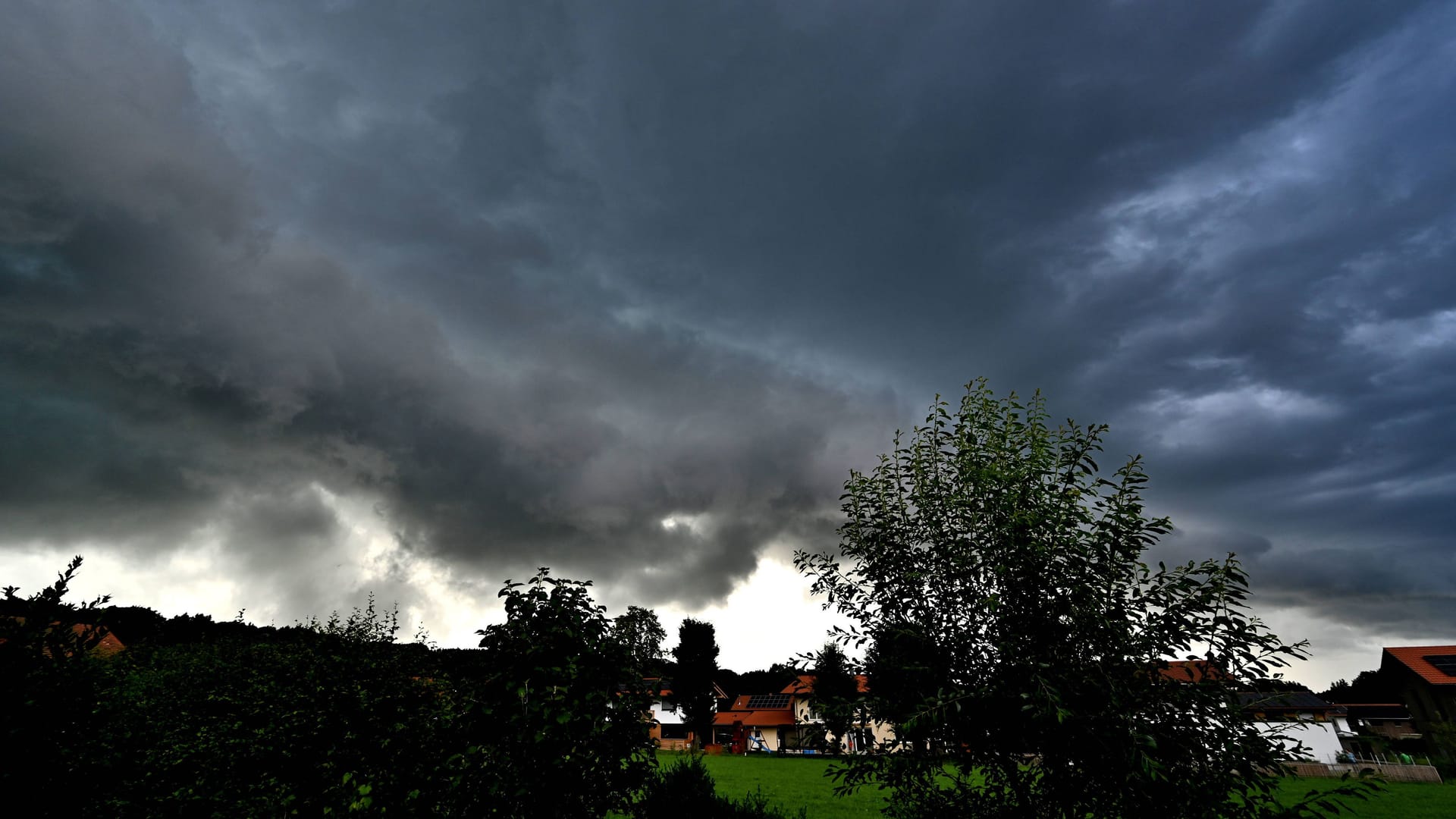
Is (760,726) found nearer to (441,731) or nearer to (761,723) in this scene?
(761,723)

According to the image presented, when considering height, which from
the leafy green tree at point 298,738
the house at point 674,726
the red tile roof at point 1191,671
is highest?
the red tile roof at point 1191,671

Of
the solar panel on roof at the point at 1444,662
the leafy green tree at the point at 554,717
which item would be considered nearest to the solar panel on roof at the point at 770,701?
the solar panel on roof at the point at 1444,662

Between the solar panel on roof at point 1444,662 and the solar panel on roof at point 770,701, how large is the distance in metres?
72.3

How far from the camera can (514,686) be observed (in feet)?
21.5

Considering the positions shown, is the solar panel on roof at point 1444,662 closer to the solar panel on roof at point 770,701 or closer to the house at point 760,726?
the house at point 760,726

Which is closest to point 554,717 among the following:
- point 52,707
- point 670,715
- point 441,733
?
point 441,733

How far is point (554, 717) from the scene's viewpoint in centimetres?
632

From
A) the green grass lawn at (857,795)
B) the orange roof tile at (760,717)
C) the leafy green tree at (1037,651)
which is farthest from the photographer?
the orange roof tile at (760,717)

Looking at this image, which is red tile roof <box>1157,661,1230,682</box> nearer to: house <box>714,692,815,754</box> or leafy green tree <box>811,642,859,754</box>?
leafy green tree <box>811,642,859,754</box>

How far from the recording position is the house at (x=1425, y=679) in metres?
60.8

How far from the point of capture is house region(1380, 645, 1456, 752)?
60.8 meters

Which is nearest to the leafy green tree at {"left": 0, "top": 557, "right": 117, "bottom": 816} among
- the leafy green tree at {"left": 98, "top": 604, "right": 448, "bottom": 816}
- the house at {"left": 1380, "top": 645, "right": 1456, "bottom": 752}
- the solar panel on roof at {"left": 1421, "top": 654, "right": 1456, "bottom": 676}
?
the leafy green tree at {"left": 98, "top": 604, "right": 448, "bottom": 816}

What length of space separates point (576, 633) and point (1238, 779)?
6.61 meters

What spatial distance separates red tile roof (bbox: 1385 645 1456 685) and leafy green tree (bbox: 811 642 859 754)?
89334mm
